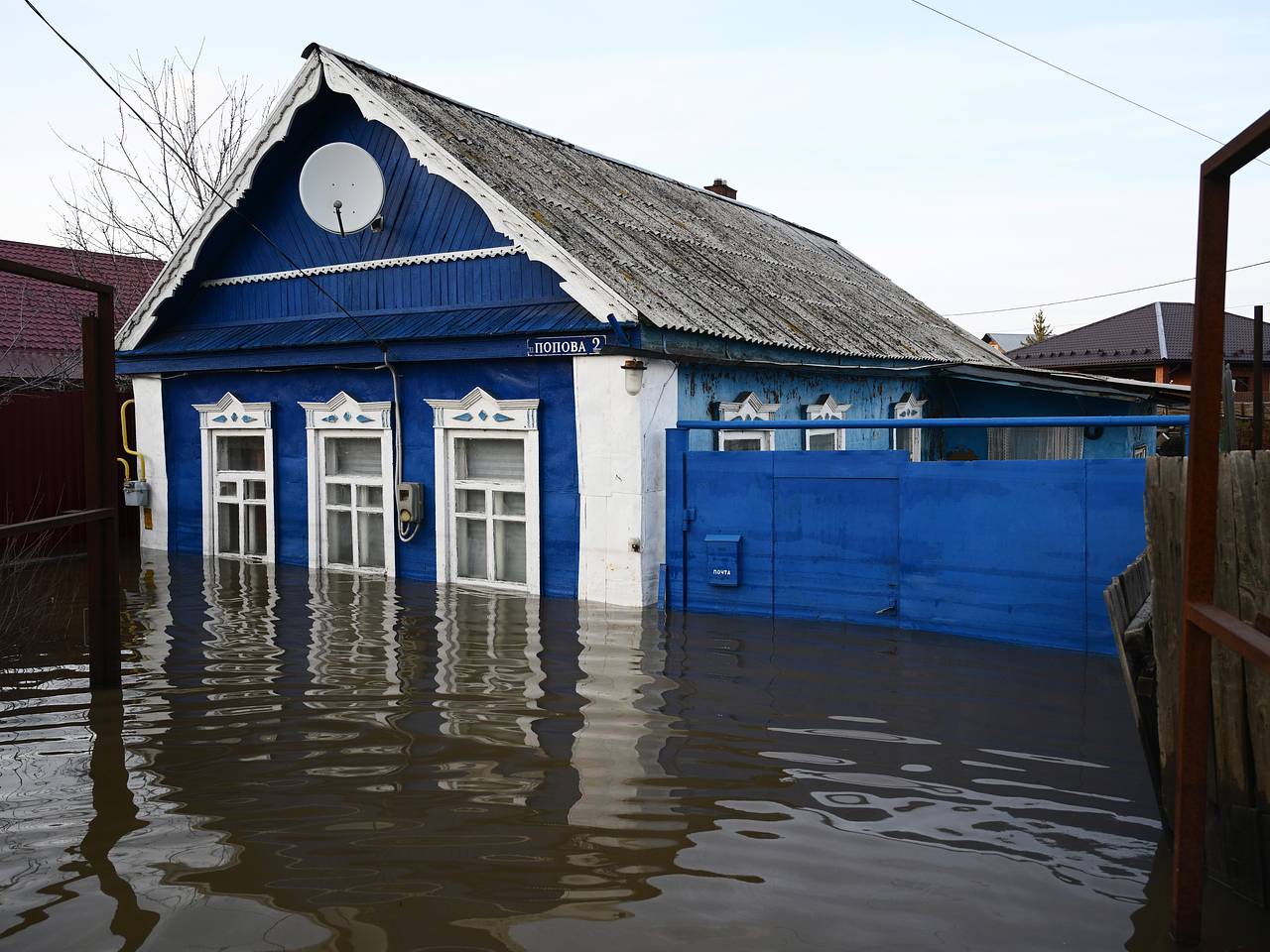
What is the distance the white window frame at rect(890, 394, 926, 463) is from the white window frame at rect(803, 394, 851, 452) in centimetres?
138

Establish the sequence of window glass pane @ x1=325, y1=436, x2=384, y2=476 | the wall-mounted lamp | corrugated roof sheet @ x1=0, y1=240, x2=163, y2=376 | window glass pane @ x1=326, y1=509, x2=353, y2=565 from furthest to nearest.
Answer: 1. corrugated roof sheet @ x1=0, y1=240, x2=163, y2=376
2. window glass pane @ x1=326, y1=509, x2=353, y2=565
3. window glass pane @ x1=325, y1=436, x2=384, y2=476
4. the wall-mounted lamp

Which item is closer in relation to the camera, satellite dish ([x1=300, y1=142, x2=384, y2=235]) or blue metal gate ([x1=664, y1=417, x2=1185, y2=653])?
blue metal gate ([x1=664, y1=417, x2=1185, y2=653])

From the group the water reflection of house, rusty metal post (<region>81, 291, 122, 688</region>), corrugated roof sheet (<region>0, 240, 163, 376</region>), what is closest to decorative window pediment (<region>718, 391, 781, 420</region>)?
the water reflection of house

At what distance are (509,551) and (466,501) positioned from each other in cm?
74

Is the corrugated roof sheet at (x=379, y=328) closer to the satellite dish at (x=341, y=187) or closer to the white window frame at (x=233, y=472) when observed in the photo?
the white window frame at (x=233, y=472)

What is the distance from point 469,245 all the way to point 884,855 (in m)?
7.92

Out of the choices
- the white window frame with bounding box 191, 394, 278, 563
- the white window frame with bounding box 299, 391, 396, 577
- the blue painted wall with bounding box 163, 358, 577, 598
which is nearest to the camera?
the blue painted wall with bounding box 163, 358, 577, 598

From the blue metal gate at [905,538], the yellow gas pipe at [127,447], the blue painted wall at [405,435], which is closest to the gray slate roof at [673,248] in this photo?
the blue painted wall at [405,435]

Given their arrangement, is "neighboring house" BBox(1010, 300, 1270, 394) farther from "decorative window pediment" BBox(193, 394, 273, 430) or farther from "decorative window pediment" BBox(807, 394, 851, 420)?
"decorative window pediment" BBox(193, 394, 273, 430)

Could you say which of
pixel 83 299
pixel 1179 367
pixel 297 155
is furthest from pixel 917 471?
pixel 1179 367

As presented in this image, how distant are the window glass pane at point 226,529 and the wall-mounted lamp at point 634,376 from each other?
6266 mm

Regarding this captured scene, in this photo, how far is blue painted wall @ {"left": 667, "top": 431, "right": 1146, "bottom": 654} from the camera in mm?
8016

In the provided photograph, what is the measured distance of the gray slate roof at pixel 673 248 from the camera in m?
10.4

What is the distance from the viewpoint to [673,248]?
40.9 ft
